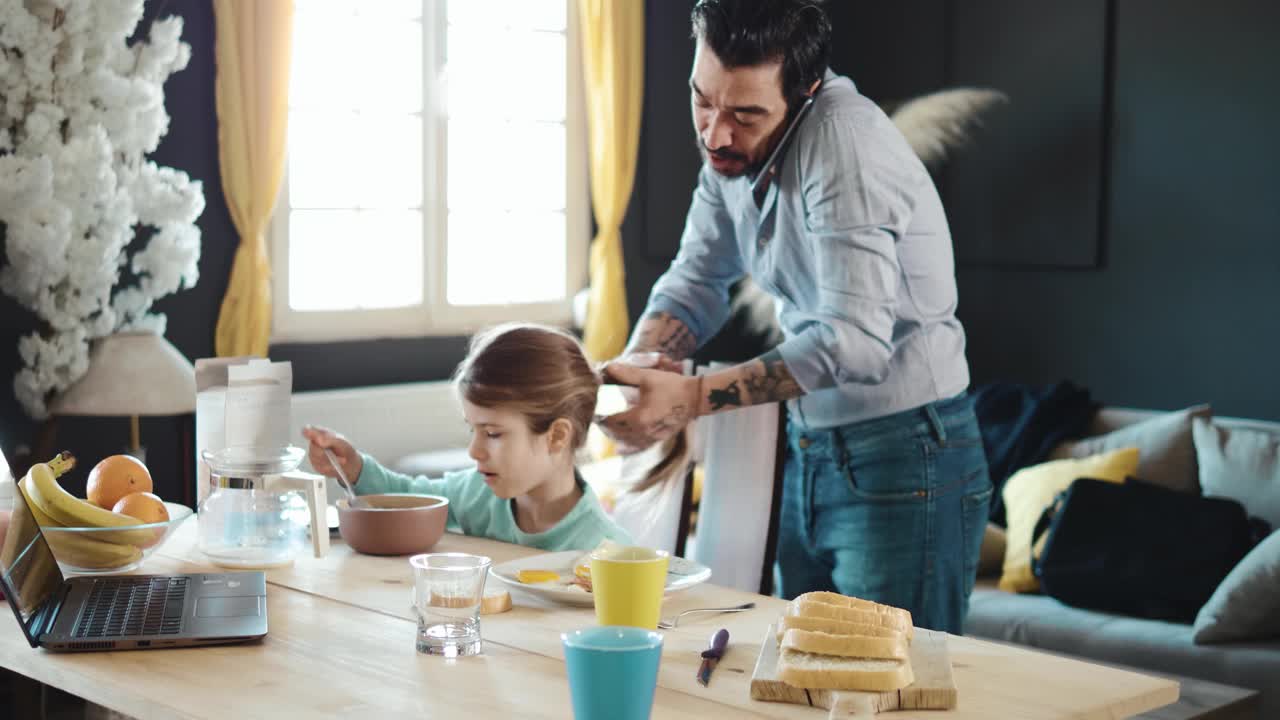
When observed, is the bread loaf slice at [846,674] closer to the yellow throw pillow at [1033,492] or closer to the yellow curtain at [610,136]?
the yellow throw pillow at [1033,492]

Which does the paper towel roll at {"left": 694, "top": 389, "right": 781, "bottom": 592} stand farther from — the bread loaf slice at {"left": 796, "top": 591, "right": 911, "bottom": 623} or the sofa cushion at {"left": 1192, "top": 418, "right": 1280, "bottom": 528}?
the sofa cushion at {"left": 1192, "top": 418, "right": 1280, "bottom": 528}

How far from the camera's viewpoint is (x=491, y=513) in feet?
7.07

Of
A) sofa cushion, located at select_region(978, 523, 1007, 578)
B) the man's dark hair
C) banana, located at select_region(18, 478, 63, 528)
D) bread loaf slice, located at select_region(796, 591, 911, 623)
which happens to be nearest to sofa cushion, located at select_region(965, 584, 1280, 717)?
sofa cushion, located at select_region(978, 523, 1007, 578)

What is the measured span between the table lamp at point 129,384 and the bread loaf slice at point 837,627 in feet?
8.15

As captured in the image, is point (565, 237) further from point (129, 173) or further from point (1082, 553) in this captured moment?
point (1082, 553)

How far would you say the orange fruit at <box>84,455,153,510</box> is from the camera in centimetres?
185

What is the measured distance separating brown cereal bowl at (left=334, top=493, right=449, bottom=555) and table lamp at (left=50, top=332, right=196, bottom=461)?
170 cm

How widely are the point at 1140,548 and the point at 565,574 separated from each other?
2.31 m

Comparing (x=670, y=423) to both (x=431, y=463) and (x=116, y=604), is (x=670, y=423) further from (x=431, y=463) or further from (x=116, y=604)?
(x=431, y=463)

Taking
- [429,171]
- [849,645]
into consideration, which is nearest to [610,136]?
[429,171]

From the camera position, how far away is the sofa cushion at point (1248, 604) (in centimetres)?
334

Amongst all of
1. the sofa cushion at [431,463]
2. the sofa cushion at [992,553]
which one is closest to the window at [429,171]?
the sofa cushion at [431,463]

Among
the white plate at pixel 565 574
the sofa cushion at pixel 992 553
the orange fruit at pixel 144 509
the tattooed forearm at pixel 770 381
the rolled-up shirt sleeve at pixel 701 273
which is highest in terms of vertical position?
the rolled-up shirt sleeve at pixel 701 273

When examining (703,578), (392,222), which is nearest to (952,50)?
(392,222)
